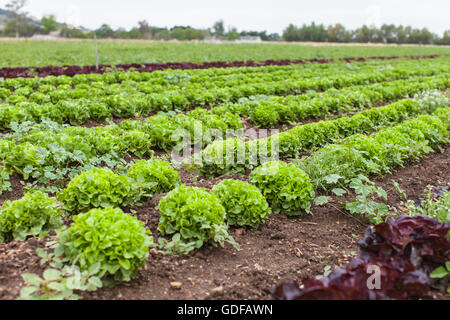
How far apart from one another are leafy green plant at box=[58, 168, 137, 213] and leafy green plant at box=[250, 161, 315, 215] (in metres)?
1.61

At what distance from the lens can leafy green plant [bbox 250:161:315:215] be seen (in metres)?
4.30

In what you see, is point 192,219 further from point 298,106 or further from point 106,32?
point 106,32

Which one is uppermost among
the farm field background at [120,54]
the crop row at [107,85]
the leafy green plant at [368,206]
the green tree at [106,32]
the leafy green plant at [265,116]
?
the green tree at [106,32]

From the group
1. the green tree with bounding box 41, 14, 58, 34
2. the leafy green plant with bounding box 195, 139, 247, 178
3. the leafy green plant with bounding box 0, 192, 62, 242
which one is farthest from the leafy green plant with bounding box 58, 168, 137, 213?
the green tree with bounding box 41, 14, 58, 34

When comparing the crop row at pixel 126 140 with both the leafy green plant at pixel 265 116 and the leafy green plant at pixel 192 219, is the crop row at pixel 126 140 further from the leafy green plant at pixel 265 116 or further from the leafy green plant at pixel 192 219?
the leafy green plant at pixel 192 219

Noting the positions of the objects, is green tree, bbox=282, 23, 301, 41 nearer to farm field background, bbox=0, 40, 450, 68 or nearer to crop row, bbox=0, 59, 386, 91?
farm field background, bbox=0, 40, 450, 68

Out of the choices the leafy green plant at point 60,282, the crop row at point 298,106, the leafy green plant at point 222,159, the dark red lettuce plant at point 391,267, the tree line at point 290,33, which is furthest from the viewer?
the tree line at point 290,33

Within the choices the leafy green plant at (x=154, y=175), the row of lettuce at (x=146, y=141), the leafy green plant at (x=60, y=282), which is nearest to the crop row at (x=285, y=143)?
the row of lettuce at (x=146, y=141)

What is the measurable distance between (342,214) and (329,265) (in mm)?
1168

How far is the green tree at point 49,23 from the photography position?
82938 millimetres

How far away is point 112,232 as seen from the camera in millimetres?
2854

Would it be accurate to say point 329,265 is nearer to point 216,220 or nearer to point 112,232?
point 216,220
